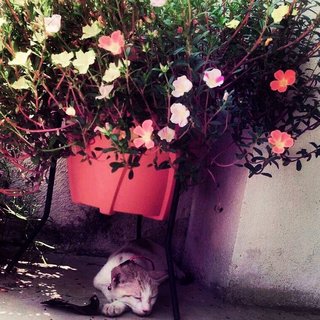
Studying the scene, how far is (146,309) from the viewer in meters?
1.96

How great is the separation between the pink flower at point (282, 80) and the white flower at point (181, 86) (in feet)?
0.98

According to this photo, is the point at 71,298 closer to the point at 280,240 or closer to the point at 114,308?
the point at 114,308

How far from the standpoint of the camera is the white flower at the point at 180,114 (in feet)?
5.15

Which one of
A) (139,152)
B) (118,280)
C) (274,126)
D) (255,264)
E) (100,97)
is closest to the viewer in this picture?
(100,97)

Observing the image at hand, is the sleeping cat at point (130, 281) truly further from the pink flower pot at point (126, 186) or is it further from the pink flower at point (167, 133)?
the pink flower at point (167, 133)

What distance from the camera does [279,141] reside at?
1.73m

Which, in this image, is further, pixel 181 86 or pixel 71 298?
pixel 71 298

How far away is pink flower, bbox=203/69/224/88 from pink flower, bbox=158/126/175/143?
6.6 inches

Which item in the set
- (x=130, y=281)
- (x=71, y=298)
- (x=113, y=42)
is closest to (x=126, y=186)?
(x=130, y=281)

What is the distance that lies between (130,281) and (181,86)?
0.79m

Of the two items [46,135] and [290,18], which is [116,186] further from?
[290,18]

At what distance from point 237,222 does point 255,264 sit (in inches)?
7.1

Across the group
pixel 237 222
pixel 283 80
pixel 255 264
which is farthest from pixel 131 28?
pixel 255 264

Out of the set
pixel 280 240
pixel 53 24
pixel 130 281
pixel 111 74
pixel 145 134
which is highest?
pixel 53 24
